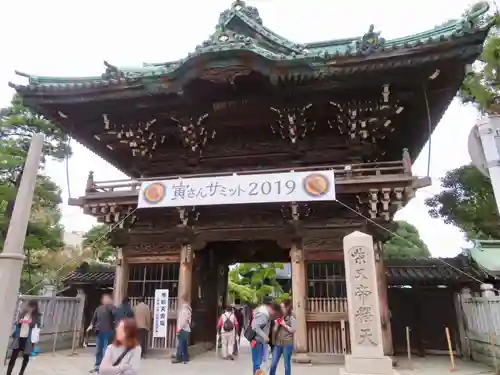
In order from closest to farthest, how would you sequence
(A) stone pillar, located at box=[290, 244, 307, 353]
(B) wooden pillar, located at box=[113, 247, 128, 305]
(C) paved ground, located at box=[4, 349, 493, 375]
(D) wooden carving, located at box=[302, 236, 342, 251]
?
(C) paved ground, located at box=[4, 349, 493, 375]
(A) stone pillar, located at box=[290, 244, 307, 353]
(D) wooden carving, located at box=[302, 236, 342, 251]
(B) wooden pillar, located at box=[113, 247, 128, 305]

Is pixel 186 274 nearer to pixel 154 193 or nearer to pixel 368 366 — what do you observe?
pixel 154 193

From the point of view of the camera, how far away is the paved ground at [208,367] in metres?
7.95

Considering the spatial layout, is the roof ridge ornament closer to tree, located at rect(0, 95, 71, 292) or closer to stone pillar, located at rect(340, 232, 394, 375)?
stone pillar, located at rect(340, 232, 394, 375)

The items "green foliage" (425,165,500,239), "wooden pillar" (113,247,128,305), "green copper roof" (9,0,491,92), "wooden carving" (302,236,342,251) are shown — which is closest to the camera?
"green copper roof" (9,0,491,92)

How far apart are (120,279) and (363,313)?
6.88m

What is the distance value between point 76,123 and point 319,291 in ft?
27.3

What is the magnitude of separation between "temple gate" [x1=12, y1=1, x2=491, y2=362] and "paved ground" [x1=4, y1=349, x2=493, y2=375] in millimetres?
962

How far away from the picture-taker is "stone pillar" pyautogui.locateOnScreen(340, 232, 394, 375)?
5.98 metres

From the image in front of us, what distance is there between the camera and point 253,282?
1014 inches

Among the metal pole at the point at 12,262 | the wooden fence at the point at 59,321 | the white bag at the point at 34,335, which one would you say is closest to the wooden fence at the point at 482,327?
the metal pole at the point at 12,262

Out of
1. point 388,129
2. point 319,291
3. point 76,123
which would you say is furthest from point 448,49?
point 76,123

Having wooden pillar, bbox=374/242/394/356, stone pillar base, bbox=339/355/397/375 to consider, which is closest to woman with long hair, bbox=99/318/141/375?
stone pillar base, bbox=339/355/397/375

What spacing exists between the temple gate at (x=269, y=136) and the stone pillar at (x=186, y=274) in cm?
3

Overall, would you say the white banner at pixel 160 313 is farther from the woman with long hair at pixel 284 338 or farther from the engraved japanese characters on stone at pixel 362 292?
the engraved japanese characters on stone at pixel 362 292
